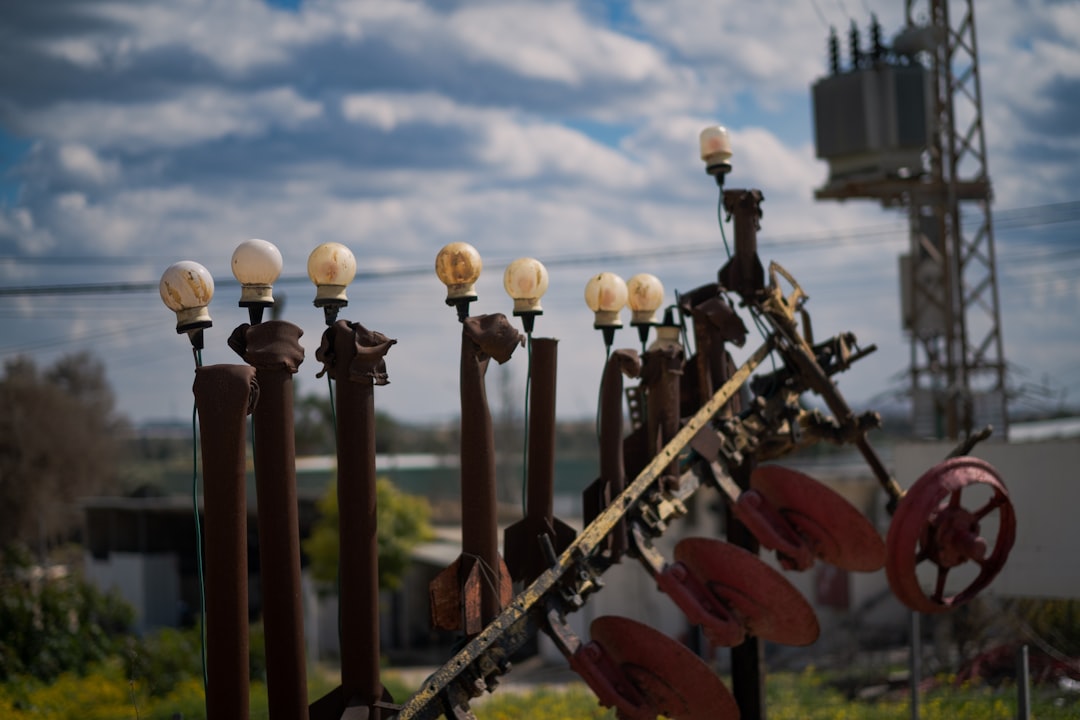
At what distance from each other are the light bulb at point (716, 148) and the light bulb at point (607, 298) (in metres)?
→ 1.05

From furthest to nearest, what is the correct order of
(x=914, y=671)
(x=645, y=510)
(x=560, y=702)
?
(x=560, y=702)
(x=914, y=671)
(x=645, y=510)

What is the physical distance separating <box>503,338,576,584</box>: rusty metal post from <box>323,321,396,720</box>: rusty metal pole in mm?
972

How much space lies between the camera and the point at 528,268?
5.29m

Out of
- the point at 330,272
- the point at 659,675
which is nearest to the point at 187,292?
the point at 330,272

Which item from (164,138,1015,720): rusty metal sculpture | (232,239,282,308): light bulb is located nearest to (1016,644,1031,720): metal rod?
(164,138,1015,720): rusty metal sculpture

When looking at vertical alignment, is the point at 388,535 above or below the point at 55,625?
below

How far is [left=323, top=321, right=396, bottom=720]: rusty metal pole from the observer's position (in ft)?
14.9

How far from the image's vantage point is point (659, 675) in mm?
5211

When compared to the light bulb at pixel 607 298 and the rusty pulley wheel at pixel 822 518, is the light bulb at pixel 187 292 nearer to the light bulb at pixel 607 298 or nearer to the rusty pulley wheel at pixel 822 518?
the light bulb at pixel 607 298

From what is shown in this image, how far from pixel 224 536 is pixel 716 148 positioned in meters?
3.73

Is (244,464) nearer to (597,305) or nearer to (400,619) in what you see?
(597,305)

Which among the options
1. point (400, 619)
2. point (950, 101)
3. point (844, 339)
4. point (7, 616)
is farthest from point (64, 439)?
point (844, 339)

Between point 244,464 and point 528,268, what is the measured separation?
5.63 feet

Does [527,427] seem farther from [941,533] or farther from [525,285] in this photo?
[941,533]
